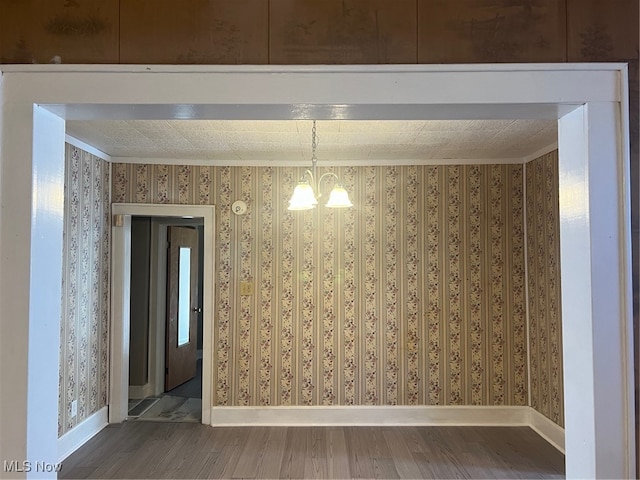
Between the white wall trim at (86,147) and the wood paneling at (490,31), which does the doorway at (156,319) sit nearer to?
the white wall trim at (86,147)

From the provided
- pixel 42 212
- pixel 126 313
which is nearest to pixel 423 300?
pixel 126 313

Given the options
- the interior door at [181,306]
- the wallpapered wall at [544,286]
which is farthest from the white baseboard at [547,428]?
the interior door at [181,306]

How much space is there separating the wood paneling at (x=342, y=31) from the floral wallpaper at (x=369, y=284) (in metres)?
2.94

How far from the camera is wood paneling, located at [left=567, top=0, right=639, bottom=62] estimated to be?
1.10m

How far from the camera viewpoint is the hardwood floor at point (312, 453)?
3.05 meters

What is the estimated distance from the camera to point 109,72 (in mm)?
1097

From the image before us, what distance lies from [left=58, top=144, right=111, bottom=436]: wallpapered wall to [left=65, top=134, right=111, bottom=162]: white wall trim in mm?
39

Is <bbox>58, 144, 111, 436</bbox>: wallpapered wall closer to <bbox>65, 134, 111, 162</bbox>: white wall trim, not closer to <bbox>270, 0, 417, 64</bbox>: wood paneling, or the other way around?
<bbox>65, 134, 111, 162</bbox>: white wall trim

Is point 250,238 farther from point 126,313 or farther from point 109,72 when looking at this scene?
point 109,72

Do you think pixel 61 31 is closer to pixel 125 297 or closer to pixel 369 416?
pixel 125 297

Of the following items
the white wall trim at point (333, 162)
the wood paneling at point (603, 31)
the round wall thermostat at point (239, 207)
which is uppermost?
the white wall trim at point (333, 162)

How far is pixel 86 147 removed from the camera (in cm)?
351

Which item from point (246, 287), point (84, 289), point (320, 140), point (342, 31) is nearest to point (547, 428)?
point (246, 287)

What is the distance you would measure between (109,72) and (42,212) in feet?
1.36
